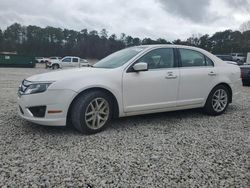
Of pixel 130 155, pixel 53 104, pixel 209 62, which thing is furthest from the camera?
pixel 209 62

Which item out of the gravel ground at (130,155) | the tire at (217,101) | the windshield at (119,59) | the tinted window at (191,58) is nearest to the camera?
the gravel ground at (130,155)

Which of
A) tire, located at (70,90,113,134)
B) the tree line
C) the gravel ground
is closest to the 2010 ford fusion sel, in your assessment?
tire, located at (70,90,113,134)

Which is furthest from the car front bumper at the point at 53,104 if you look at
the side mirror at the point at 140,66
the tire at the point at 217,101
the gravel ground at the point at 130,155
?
the tire at the point at 217,101

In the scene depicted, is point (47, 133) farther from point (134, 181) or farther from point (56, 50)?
point (56, 50)

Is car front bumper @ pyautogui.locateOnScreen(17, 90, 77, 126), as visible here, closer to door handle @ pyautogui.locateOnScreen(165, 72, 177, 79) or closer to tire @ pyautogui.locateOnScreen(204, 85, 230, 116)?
door handle @ pyautogui.locateOnScreen(165, 72, 177, 79)

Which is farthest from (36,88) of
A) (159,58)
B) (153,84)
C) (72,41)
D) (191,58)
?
(72,41)

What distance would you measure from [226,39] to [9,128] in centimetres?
7252

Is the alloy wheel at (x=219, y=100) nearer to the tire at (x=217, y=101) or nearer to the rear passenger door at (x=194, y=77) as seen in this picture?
the tire at (x=217, y=101)

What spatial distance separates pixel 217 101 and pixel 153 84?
1756 mm

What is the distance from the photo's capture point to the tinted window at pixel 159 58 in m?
4.71

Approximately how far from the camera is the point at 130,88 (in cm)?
437

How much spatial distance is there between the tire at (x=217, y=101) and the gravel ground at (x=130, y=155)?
492 mm

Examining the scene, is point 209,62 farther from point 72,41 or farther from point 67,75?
point 72,41

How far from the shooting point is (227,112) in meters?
5.92
